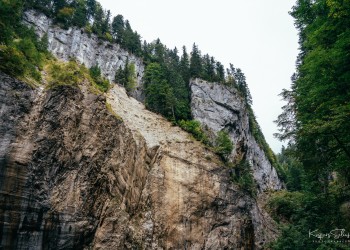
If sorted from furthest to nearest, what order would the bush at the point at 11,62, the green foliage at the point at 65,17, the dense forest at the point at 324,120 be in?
the green foliage at the point at 65,17 → the bush at the point at 11,62 → the dense forest at the point at 324,120

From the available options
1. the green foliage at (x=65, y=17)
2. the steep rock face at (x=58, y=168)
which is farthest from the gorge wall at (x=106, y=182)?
the green foliage at (x=65, y=17)

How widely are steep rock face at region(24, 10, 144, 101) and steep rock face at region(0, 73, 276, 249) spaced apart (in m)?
18.2

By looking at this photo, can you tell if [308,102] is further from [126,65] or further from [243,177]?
[126,65]

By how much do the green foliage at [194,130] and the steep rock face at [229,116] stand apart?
4.66 m

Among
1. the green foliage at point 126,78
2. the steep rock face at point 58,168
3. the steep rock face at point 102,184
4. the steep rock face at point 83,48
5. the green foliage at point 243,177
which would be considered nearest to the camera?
the steep rock face at point 58,168

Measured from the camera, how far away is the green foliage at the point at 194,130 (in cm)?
3790

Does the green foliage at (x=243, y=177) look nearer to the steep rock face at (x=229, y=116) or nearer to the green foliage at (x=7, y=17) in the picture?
the steep rock face at (x=229, y=116)

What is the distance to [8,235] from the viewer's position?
1766 cm

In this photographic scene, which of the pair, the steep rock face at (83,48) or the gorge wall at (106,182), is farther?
the steep rock face at (83,48)

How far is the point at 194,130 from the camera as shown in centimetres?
3878

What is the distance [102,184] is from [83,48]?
33367mm

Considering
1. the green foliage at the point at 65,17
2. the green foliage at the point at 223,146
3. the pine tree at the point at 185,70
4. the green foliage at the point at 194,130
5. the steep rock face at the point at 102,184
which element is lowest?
the steep rock face at the point at 102,184

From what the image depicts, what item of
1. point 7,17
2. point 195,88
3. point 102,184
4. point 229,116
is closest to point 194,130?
point 229,116

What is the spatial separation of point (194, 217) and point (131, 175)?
24.7ft
